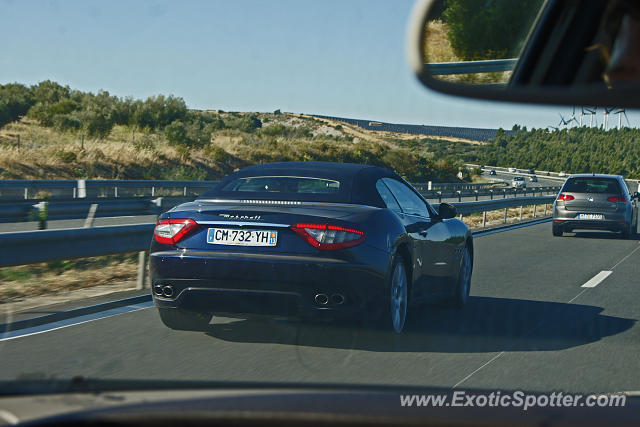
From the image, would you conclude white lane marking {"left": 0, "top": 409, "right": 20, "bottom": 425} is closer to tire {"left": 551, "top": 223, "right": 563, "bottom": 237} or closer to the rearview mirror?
the rearview mirror

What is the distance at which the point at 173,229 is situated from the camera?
632cm

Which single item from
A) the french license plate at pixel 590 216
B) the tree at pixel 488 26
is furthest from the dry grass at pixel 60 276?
the french license plate at pixel 590 216

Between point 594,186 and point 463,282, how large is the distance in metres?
12.9

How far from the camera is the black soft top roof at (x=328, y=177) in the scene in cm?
666

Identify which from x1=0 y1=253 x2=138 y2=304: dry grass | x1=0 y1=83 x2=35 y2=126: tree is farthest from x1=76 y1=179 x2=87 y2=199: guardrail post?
x1=0 y1=83 x2=35 y2=126: tree

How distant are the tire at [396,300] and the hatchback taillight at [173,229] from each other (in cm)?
158

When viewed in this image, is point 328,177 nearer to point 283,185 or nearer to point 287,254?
point 283,185

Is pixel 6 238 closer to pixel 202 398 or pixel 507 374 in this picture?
pixel 507 374

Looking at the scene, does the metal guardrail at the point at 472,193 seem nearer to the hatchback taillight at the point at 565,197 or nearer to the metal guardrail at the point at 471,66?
the hatchback taillight at the point at 565,197

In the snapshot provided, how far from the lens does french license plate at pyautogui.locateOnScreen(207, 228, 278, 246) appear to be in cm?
607

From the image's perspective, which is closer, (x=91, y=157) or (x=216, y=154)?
(x=91, y=157)

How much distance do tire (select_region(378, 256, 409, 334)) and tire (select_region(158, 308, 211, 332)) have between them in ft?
5.11

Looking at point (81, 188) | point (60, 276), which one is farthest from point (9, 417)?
point (81, 188)

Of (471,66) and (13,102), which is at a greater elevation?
(13,102)
